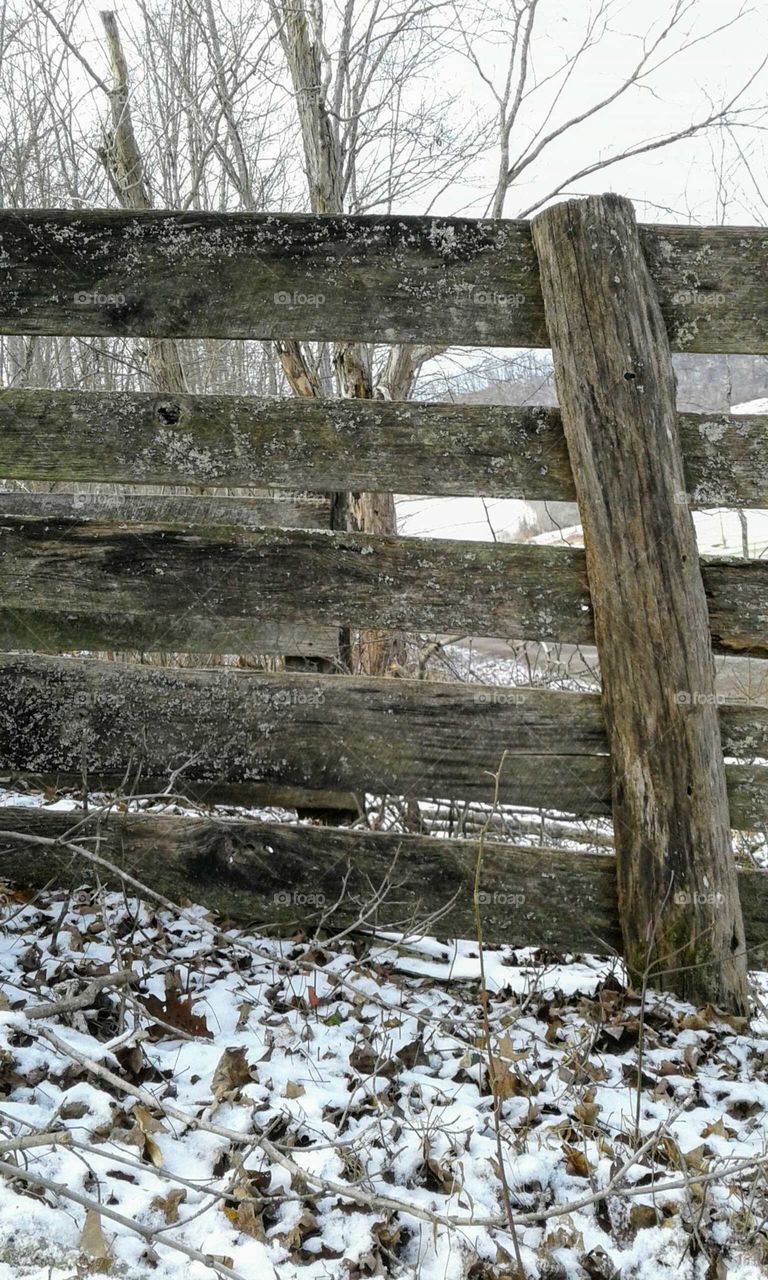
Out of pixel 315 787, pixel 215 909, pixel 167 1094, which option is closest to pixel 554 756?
pixel 315 787

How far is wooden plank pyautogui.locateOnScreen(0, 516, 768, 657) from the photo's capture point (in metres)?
3.14

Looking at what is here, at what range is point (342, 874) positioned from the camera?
3293 mm

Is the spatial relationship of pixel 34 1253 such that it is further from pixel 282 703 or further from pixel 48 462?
pixel 48 462

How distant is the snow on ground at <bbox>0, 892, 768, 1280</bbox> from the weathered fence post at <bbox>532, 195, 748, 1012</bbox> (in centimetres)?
47

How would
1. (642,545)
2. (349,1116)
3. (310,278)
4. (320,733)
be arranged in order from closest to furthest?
(349,1116) < (642,545) < (310,278) < (320,733)

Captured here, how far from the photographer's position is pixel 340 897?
3223 millimetres

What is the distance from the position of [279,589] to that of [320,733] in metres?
0.50

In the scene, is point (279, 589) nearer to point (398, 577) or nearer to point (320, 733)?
point (398, 577)

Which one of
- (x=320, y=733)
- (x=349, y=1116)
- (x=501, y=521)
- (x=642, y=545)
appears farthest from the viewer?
(x=501, y=521)

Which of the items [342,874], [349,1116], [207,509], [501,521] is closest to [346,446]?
[342,874]

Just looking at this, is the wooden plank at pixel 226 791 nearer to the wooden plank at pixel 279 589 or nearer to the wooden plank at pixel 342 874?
the wooden plank at pixel 342 874

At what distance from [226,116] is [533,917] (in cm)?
843

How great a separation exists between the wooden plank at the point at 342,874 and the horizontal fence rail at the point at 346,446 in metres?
1.16

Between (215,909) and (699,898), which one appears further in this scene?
(215,909)
